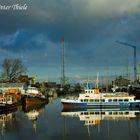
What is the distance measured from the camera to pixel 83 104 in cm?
7088

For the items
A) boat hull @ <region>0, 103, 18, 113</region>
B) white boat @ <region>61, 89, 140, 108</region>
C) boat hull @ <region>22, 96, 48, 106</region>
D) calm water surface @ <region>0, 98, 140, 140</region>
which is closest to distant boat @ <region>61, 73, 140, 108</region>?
white boat @ <region>61, 89, 140, 108</region>

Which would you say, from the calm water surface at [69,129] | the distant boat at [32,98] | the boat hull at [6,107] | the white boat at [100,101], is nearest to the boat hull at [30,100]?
the distant boat at [32,98]

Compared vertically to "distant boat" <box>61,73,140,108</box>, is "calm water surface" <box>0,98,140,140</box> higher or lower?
lower

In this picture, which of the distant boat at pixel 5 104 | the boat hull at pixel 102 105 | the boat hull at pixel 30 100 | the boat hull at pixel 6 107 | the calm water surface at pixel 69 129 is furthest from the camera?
the boat hull at pixel 30 100

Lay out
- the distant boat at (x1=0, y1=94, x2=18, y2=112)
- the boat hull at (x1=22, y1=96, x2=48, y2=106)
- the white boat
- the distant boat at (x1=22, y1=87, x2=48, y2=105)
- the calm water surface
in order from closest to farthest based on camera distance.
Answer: the calm water surface, the distant boat at (x1=0, y1=94, x2=18, y2=112), the white boat, the boat hull at (x1=22, y1=96, x2=48, y2=106), the distant boat at (x1=22, y1=87, x2=48, y2=105)

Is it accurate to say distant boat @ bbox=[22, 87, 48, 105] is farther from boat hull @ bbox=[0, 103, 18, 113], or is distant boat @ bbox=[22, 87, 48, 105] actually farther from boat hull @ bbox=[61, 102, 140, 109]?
boat hull @ bbox=[61, 102, 140, 109]

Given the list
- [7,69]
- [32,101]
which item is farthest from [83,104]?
[7,69]

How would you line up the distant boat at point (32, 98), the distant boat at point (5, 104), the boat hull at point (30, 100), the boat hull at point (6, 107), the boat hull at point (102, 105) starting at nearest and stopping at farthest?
1. the boat hull at point (6, 107)
2. the distant boat at point (5, 104)
3. the boat hull at point (102, 105)
4. the boat hull at point (30, 100)
5. the distant boat at point (32, 98)

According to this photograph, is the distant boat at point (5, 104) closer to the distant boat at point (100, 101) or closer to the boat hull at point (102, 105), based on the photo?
the distant boat at point (100, 101)

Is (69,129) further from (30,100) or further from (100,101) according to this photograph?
(30,100)

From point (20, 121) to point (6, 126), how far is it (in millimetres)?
5327

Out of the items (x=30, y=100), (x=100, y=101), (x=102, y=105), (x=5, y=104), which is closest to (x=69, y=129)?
(x=5, y=104)

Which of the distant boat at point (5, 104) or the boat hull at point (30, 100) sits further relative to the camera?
the boat hull at point (30, 100)

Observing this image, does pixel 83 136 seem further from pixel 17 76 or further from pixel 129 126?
pixel 17 76
